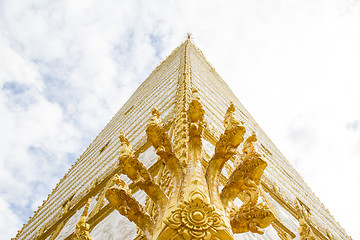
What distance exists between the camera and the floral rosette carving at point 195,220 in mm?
1604

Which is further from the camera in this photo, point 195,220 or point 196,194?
point 196,194

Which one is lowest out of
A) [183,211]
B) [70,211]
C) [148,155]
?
[183,211]

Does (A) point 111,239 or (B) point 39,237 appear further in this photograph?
(B) point 39,237

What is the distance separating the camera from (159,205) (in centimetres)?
193

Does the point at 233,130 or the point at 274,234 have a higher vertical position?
the point at 233,130

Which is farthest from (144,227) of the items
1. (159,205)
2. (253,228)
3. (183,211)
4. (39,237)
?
(39,237)

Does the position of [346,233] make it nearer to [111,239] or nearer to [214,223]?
[111,239]

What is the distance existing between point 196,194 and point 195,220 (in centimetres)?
15

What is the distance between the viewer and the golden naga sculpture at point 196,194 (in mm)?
1655

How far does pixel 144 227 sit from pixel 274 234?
88.5 inches

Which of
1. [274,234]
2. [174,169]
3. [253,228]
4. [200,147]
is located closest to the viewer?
[253,228]

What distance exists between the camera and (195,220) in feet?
5.41

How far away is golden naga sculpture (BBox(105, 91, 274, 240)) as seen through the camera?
166 cm

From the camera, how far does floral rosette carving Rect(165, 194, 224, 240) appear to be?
1.60m
